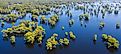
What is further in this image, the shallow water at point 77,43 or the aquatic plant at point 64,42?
the aquatic plant at point 64,42

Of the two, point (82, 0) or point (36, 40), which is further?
point (82, 0)

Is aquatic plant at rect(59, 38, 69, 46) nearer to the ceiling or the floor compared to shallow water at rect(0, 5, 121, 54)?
nearer to the ceiling

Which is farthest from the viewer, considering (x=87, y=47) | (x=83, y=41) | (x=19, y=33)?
(x=19, y=33)

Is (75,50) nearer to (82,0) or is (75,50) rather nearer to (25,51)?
(25,51)

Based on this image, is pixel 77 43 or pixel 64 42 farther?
pixel 77 43

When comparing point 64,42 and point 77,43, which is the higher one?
Answer: point 64,42

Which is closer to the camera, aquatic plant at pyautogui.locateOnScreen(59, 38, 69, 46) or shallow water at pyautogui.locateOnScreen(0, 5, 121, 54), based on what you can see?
shallow water at pyautogui.locateOnScreen(0, 5, 121, 54)

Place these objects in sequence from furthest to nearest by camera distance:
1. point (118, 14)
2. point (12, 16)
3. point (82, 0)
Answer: point (82, 0)
point (118, 14)
point (12, 16)

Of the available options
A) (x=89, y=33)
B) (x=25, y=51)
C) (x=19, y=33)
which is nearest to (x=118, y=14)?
(x=89, y=33)

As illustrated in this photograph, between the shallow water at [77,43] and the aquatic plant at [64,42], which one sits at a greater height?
the aquatic plant at [64,42]

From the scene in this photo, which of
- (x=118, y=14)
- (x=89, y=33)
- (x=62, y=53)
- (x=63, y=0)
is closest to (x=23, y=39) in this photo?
(x=62, y=53)
